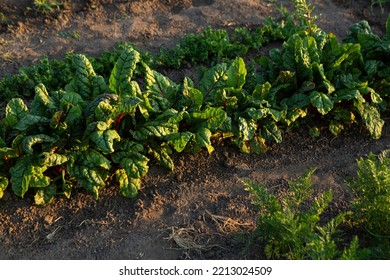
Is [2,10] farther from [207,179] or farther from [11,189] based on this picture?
[207,179]

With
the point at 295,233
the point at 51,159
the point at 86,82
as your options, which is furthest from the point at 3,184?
the point at 295,233

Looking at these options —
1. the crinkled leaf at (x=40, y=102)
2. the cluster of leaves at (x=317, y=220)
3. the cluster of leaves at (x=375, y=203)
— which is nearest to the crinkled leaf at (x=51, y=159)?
the crinkled leaf at (x=40, y=102)

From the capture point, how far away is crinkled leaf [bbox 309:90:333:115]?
545 centimetres

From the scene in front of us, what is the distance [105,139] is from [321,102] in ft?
7.13

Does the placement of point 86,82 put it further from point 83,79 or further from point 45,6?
point 45,6

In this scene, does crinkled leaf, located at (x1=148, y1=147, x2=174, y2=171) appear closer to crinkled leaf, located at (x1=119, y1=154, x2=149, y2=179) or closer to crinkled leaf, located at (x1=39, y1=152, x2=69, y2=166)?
crinkled leaf, located at (x1=119, y1=154, x2=149, y2=179)

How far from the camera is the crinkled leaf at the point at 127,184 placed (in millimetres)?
4945

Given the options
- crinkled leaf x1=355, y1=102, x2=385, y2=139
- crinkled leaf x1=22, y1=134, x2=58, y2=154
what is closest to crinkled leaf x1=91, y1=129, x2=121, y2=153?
crinkled leaf x1=22, y1=134, x2=58, y2=154

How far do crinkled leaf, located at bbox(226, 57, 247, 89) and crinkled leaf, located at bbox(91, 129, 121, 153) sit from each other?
1.38m

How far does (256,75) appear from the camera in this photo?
5.91 m

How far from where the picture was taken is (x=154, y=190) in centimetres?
512

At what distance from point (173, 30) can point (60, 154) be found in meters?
2.81

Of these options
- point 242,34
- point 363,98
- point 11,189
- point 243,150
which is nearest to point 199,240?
point 243,150

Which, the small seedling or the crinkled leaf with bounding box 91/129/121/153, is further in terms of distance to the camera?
the small seedling
